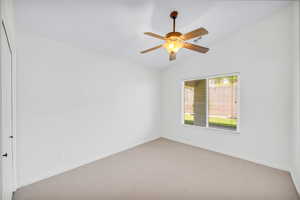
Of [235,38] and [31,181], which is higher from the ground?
[235,38]

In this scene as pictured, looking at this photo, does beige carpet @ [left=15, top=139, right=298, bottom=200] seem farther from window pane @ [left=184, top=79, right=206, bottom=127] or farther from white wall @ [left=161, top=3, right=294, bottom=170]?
window pane @ [left=184, top=79, right=206, bottom=127]

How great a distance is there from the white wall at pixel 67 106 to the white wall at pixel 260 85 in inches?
92.2

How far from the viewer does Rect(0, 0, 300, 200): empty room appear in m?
1.89

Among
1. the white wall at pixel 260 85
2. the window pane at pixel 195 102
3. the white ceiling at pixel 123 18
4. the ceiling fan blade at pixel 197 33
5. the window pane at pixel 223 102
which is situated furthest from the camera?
the window pane at pixel 195 102

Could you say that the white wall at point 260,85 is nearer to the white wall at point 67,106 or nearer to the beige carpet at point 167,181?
the beige carpet at point 167,181

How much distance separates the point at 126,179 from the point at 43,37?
276 cm

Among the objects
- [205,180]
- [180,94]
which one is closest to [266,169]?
[205,180]

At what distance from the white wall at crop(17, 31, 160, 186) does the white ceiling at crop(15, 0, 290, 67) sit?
305 millimetres

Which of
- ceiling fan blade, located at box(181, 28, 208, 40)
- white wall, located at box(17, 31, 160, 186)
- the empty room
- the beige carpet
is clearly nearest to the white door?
the empty room

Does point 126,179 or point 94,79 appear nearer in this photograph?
point 126,179

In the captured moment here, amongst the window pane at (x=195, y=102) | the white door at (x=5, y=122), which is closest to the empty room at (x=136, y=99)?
the white door at (x=5, y=122)

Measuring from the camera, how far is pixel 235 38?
3.08 meters

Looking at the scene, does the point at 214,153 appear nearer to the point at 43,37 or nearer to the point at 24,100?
the point at 24,100

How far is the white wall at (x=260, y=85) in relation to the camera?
2510 millimetres
